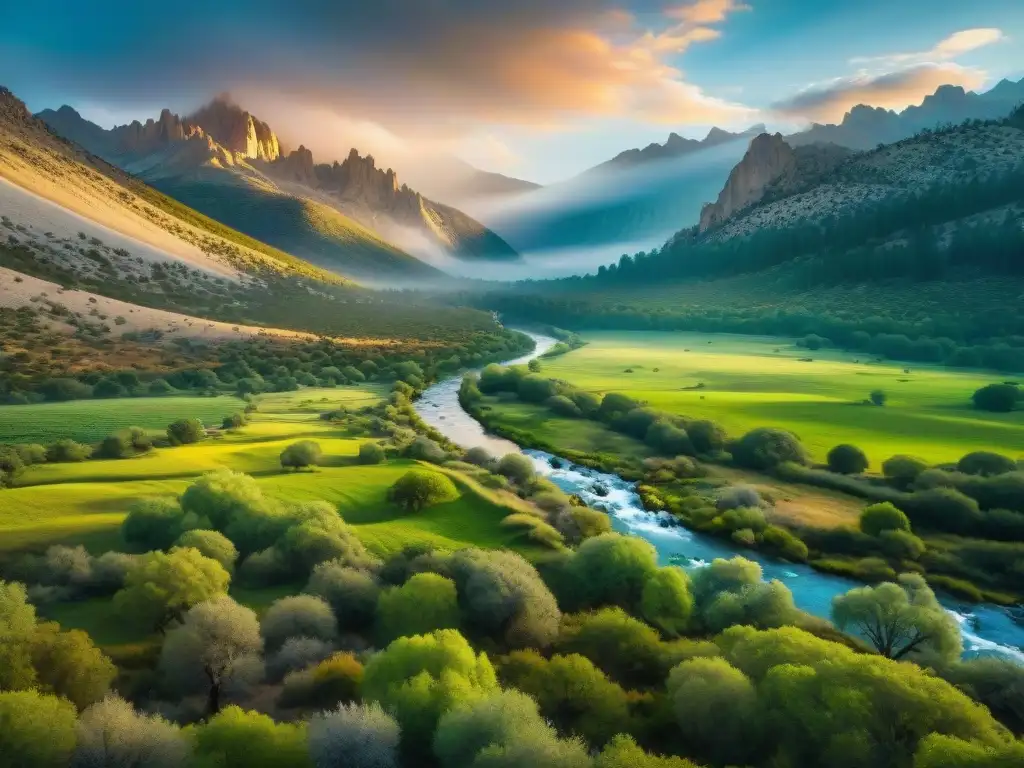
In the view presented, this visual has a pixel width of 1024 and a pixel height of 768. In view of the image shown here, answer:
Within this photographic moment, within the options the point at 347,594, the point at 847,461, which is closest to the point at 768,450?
the point at 847,461

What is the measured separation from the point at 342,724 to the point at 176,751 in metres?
4.41

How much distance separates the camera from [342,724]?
16844 millimetres

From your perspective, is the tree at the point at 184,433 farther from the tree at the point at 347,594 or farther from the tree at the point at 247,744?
the tree at the point at 247,744

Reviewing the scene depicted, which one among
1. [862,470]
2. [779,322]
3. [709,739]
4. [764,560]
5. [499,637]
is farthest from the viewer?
[779,322]

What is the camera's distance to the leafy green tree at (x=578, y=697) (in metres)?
21.3

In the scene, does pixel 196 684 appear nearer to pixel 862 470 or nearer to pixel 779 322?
pixel 862 470

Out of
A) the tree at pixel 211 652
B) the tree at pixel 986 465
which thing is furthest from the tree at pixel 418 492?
the tree at pixel 986 465

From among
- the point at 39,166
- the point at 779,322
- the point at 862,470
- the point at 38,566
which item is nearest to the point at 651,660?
the point at 38,566

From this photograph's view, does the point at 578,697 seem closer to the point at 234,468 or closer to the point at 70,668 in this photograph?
the point at 70,668

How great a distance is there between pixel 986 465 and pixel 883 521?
14974 millimetres

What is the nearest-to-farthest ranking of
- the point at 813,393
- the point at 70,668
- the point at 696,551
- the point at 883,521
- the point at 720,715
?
the point at 70,668
the point at 720,715
the point at 696,551
the point at 883,521
the point at 813,393

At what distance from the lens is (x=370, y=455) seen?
2136 inches

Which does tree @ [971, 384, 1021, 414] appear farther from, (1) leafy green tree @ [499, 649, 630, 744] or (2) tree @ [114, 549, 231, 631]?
(2) tree @ [114, 549, 231, 631]

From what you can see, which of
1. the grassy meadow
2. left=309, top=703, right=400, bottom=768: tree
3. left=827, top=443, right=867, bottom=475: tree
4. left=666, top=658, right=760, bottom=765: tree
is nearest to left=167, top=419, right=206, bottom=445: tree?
the grassy meadow
